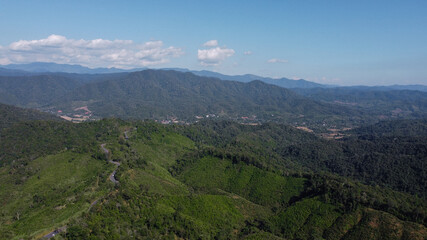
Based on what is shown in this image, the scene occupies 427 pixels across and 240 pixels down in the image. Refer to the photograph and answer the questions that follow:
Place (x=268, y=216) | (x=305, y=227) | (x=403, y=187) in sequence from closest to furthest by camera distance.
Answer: (x=305, y=227), (x=268, y=216), (x=403, y=187)

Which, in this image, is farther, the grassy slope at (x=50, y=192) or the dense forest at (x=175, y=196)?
the dense forest at (x=175, y=196)

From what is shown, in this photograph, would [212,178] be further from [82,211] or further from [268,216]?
[82,211]

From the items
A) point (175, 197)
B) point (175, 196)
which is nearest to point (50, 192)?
point (175, 196)

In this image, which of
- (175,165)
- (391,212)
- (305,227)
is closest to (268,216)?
(305,227)

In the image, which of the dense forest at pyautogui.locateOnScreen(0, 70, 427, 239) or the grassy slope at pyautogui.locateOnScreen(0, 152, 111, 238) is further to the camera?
the dense forest at pyautogui.locateOnScreen(0, 70, 427, 239)

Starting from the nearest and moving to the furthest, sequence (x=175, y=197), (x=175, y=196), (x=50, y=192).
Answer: (x=175, y=197), (x=175, y=196), (x=50, y=192)

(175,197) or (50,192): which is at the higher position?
(175,197)

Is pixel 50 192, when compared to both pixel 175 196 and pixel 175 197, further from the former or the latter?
pixel 175 197

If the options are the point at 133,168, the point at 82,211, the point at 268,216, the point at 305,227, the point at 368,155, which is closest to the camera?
the point at 82,211
